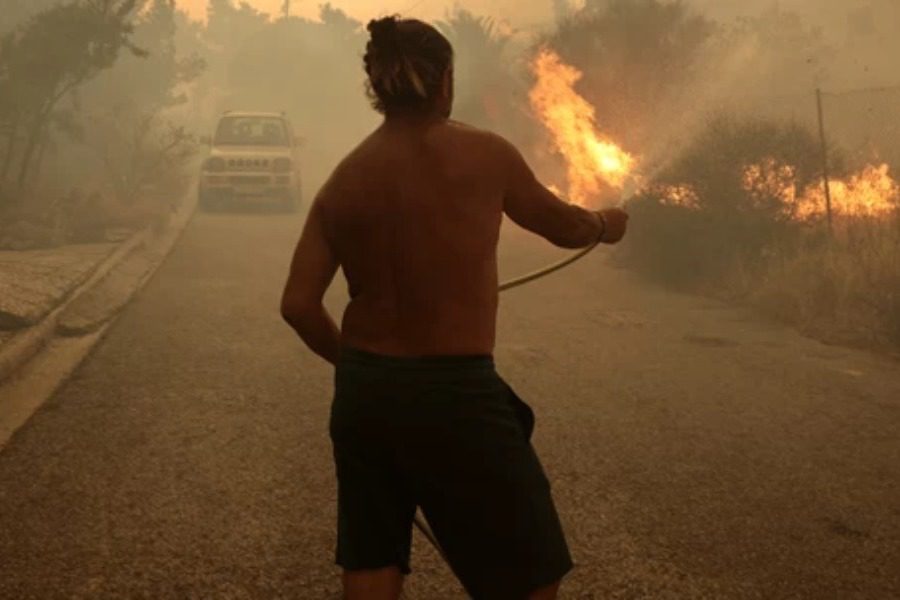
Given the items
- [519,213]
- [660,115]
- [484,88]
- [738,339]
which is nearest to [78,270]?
[738,339]

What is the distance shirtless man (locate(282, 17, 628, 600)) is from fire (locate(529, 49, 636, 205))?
1587cm

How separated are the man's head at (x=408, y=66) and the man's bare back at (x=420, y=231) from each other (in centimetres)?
5

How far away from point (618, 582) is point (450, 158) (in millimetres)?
2178

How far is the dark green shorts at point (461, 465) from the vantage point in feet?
6.83

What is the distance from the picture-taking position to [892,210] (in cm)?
1180

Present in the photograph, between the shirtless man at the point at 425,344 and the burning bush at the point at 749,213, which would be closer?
the shirtless man at the point at 425,344

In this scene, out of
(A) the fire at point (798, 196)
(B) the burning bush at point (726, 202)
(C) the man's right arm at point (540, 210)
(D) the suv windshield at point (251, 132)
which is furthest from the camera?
(D) the suv windshield at point (251, 132)

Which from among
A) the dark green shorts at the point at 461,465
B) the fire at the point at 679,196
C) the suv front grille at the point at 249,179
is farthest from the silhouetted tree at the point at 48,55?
the dark green shorts at the point at 461,465

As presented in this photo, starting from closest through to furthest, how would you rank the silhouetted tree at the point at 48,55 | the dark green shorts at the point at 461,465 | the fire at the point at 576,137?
the dark green shorts at the point at 461,465, the silhouetted tree at the point at 48,55, the fire at the point at 576,137

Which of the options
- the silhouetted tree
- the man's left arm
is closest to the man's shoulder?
the man's left arm

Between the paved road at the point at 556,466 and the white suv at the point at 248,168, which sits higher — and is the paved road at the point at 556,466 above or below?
below

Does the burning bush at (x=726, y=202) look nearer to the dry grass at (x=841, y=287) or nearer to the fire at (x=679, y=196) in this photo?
the fire at (x=679, y=196)

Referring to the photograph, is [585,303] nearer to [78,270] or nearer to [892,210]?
[892,210]

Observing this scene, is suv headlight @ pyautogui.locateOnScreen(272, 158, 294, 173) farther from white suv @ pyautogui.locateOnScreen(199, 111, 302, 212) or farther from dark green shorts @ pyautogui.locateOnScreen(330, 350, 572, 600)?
dark green shorts @ pyautogui.locateOnScreen(330, 350, 572, 600)
